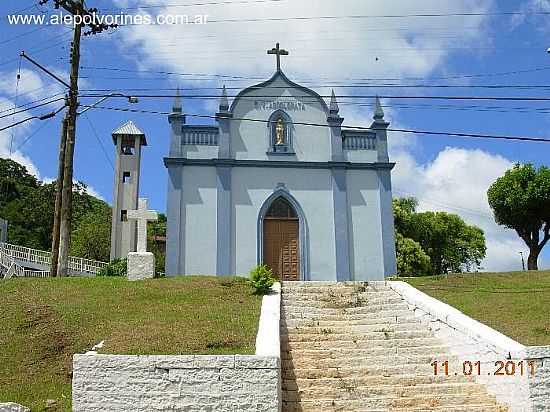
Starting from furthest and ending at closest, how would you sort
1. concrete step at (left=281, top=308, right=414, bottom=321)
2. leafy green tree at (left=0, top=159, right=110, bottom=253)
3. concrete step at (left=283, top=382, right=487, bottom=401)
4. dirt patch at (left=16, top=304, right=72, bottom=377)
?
leafy green tree at (left=0, top=159, right=110, bottom=253), concrete step at (left=281, top=308, right=414, bottom=321), dirt patch at (left=16, top=304, right=72, bottom=377), concrete step at (left=283, top=382, right=487, bottom=401)

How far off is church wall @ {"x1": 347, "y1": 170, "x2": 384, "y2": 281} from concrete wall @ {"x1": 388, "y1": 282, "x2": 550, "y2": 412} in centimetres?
873

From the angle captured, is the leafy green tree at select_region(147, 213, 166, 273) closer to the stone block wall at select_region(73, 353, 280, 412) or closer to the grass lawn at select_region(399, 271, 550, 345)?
the grass lawn at select_region(399, 271, 550, 345)

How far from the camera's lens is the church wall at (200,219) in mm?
19531

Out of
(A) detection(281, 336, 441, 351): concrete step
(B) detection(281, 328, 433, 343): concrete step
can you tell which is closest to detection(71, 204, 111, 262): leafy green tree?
(B) detection(281, 328, 433, 343): concrete step

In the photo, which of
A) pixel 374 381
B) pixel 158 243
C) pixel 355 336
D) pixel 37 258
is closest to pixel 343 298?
pixel 355 336

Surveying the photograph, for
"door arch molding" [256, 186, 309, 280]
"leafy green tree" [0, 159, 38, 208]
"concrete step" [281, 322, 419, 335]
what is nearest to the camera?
"concrete step" [281, 322, 419, 335]

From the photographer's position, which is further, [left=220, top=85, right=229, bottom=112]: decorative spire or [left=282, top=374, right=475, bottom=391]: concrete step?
[left=220, top=85, right=229, bottom=112]: decorative spire

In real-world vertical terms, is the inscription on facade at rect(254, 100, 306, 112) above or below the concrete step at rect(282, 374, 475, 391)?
above

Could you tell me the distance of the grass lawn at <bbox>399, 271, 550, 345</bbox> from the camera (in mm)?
9812

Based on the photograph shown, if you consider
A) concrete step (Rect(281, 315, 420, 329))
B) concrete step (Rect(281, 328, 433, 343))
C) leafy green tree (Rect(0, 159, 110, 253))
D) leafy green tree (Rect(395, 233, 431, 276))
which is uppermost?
leafy green tree (Rect(0, 159, 110, 253))

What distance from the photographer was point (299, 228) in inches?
806

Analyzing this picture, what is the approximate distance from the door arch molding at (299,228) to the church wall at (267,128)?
51.9 inches

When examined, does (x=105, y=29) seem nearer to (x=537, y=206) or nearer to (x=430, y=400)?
(x=430, y=400)

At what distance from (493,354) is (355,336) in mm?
2684
